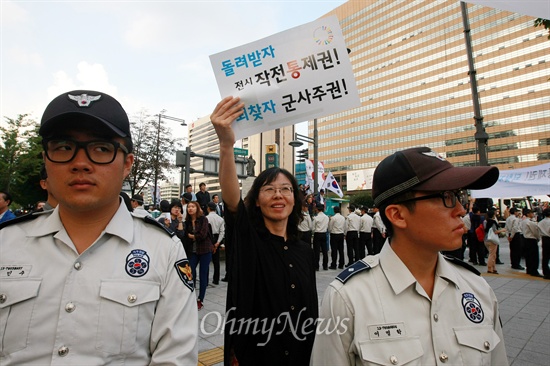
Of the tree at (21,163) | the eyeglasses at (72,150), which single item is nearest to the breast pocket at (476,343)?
the eyeglasses at (72,150)

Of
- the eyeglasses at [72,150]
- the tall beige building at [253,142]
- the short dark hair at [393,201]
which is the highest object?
the tall beige building at [253,142]

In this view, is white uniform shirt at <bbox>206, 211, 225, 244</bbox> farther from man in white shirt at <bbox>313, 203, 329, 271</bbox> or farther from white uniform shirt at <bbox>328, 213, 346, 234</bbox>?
white uniform shirt at <bbox>328, 213, 346, 234</bbox>

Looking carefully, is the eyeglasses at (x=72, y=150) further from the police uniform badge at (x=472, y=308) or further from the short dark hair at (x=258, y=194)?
the police uniform badge at (x=472, y=308)

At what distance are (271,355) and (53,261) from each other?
1.25m

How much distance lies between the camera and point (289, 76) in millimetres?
1952

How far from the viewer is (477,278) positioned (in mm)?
1545

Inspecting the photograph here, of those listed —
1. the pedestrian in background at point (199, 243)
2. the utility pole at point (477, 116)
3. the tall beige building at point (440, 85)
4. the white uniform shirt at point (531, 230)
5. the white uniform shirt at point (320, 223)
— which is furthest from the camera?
the tall beige building at point (440, 85)

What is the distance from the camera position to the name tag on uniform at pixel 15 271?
1.22m

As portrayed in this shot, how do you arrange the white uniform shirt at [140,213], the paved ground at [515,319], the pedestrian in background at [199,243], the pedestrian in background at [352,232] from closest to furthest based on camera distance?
the white uniform shirt at [140,213]
the paved ground at [515,319]
the pedestrian in background at [199,243]
the pedestrian in background at [352,232]

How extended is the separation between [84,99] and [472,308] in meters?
1.96

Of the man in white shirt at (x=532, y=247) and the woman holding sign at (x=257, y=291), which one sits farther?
the man in white shirt at (x=532, y=247)

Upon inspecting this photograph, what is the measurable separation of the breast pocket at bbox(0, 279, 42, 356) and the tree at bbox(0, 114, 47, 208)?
83.6 feet

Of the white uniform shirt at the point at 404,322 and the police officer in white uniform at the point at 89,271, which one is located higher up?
the police officer in white uniform at the point at 89,271

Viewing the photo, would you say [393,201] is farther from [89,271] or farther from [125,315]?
[89,271]
